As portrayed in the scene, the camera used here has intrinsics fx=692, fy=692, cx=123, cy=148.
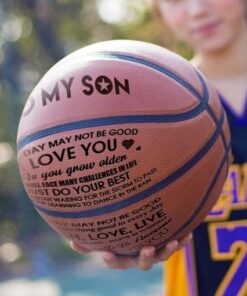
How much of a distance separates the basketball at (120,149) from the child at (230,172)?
0.29m

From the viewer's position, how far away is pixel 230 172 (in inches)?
92.7

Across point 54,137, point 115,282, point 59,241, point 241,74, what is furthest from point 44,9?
point 54,137

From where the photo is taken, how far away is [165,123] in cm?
178

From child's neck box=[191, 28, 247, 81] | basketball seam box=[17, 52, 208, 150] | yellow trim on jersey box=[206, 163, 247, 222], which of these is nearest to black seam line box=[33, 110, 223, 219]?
Result: basketball seam box=[17, 52, 208, 150]

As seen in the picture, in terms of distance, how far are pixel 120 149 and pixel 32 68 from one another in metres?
13.8

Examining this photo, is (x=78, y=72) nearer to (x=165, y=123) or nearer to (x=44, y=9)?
(x=165, y=123)

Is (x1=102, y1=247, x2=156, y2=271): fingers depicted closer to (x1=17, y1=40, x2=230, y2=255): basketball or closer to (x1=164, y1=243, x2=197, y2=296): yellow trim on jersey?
(x1=17, y1=40, x2=230, y2=255): basketball

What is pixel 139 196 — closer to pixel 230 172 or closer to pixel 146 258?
pixel 146 258

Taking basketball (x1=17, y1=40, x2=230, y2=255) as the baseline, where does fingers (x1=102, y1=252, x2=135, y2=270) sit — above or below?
below

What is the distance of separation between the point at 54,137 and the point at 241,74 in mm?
1124

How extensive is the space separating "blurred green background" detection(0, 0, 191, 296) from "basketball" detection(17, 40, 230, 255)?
4.04 ft

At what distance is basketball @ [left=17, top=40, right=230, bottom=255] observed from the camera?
172cm

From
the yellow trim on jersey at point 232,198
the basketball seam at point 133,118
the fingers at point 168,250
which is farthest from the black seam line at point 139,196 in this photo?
the yellow trim on jersey at point 232,198

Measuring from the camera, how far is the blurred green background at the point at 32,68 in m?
8.07
